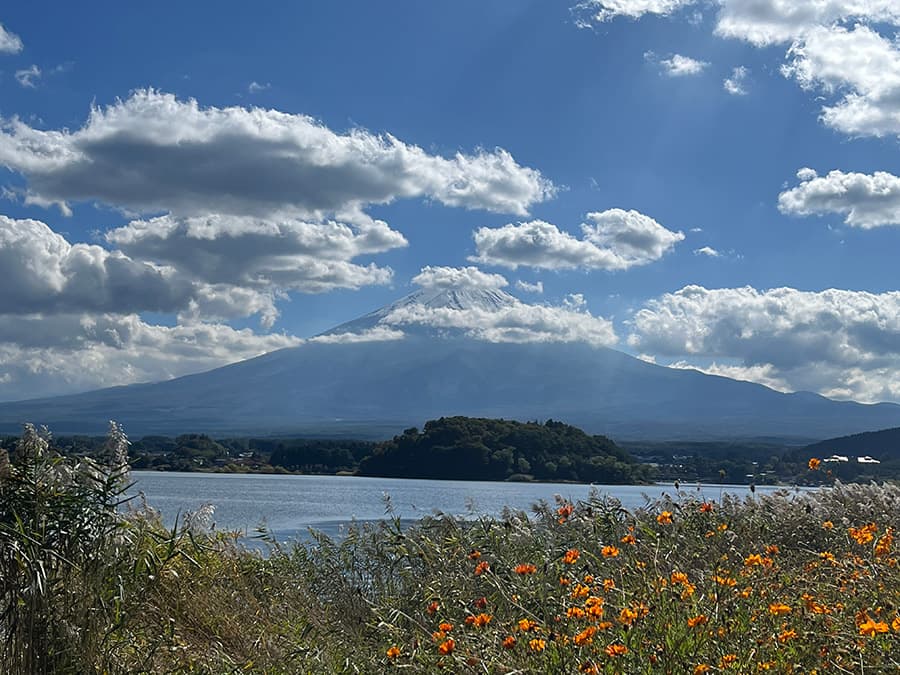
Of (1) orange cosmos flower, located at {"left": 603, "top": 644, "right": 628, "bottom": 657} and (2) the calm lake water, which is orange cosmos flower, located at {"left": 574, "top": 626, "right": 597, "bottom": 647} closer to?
(1) orange cosmos flower, located at {"left": 603, "top": 644, "right": 628, "bottom": 657}

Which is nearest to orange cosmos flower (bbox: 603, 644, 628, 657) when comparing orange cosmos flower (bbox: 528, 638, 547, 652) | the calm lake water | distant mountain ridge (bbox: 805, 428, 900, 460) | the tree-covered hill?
orange cosmos flower (bbox: 528, 638, 547, 652)

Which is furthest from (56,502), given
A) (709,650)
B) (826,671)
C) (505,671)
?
(826,671)

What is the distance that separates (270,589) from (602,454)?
808 inches

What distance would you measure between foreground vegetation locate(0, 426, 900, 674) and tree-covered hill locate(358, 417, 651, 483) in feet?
58.2

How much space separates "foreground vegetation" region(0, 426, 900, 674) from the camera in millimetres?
4457

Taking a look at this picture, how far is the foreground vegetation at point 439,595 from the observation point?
14.6 feet

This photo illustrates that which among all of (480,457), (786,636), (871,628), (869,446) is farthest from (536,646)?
(480,457)

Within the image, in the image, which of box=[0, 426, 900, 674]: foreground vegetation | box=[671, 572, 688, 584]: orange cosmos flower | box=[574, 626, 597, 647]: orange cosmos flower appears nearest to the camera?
box=[574, 626, 597, 647]: orange cosmos flower

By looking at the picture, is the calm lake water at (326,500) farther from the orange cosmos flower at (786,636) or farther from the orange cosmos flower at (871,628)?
the orange cosmos flower at (871,628)

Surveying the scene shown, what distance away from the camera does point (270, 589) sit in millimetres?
8336

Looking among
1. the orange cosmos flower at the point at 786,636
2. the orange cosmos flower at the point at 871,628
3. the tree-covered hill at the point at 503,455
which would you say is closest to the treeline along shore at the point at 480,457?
the tree-covered hill at the point at 503,455

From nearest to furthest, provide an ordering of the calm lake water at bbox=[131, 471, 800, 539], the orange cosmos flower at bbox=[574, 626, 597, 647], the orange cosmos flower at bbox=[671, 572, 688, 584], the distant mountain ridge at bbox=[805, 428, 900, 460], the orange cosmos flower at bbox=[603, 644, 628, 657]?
the orange cosmos flower at bbox=[603, 644, 628, 657] < the orange cosmos flower at bbox=[574, 626, 597, 647] < the orange cosmos flower at bbox=[671, 572, 688, 584] < the calm lake water at bbox=[131, 471, 800, 539] < the distant mountain ridge at bbox=[805, 428, 900, 460]

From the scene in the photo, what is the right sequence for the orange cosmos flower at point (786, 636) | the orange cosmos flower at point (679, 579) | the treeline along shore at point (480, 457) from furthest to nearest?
the treeline along shore at point (480, 457), the orange cosmos flower at point (679, 579), the orange cosmos flower at point (786, 636)

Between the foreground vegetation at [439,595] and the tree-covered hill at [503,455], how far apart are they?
17.8 metres
